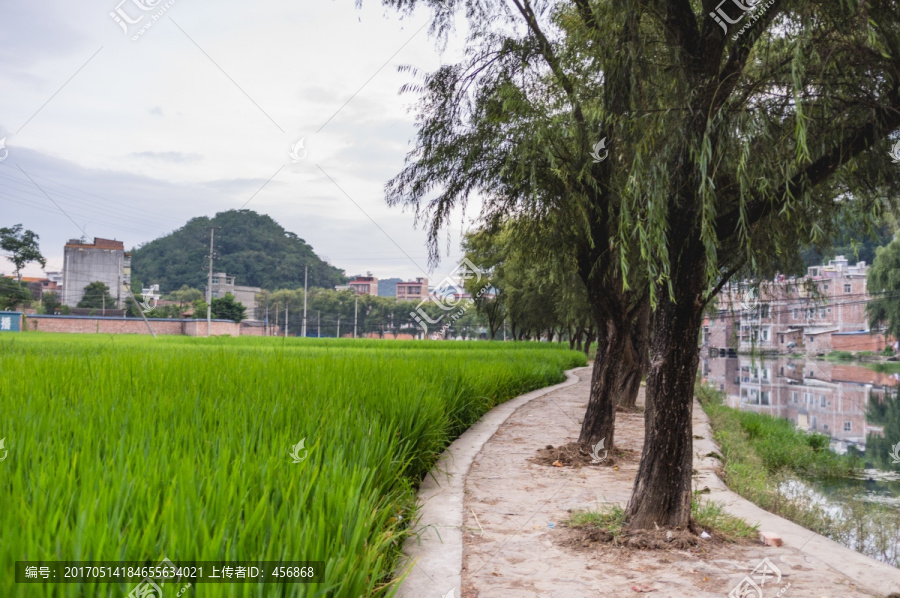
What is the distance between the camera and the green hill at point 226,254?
35.4 metres

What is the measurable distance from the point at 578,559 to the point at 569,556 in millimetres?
73

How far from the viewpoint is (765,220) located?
4773mm

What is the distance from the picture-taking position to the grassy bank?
659 centimetres

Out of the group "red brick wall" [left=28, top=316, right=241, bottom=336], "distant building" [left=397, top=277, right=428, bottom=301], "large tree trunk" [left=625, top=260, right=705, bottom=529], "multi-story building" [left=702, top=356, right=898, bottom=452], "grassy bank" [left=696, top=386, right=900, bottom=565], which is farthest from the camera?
"distant building" [left=397, top=277, right=428, bottom=301]

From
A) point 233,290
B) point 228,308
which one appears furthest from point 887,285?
point 233,290

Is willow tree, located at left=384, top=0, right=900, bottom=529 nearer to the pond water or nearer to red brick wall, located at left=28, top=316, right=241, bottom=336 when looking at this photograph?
the pond water

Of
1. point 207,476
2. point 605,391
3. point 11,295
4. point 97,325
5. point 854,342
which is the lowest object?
point 854,342

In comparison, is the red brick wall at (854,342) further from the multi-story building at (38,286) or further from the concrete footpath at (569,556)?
the multi-story building at (38,286)

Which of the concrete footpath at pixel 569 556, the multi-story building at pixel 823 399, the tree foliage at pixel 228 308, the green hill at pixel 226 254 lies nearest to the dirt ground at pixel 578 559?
the concrete footpath at pixel 569 556

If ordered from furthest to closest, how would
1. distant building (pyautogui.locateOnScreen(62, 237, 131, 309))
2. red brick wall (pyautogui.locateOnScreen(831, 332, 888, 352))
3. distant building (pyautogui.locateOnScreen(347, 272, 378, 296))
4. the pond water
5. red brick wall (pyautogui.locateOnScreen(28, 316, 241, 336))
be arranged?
distant building (pyautogui.locateOnScreen(347, 272, 378, 296)), red brick wall (pyautogui.locateOnScreen(831, 332, 888, 352)), distant building (pyautogui.locateOnScreen(62, 237, 131, 309)), red brick wall (pyautogui.locateOnScreen(28, 316, 241, 336)), the pond water

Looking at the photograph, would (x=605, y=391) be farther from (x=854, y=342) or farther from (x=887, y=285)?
(x=854, y=342)

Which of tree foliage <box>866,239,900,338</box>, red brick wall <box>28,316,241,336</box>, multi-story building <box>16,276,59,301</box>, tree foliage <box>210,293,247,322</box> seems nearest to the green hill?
tree foliage <box>210,293,247,322</box>

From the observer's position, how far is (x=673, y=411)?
15.3 ft

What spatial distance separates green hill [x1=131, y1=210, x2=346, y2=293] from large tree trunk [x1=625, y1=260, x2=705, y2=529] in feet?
99.8
